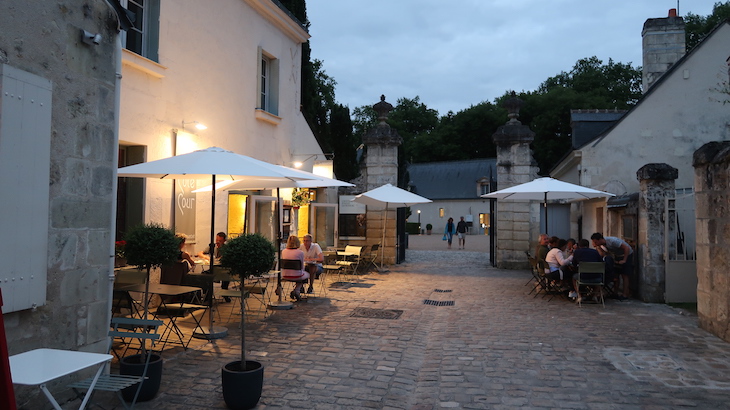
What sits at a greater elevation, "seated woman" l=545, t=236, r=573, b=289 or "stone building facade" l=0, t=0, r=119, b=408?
"stone building facade" l=0, t=0, r=119, b=408

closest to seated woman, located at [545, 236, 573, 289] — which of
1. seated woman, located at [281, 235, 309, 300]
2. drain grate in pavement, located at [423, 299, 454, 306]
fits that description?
drain grate in pavement, located at [423, 299, 454, 306]

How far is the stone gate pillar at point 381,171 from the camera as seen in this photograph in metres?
14.6

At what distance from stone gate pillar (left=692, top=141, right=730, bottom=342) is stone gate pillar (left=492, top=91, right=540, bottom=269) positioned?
6.98 metres

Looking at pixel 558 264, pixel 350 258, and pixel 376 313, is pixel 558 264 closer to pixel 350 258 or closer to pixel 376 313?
pixel 376 313

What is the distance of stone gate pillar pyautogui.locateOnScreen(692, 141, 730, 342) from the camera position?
614 centimetres

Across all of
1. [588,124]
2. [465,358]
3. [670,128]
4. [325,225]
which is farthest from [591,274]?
[588,124]

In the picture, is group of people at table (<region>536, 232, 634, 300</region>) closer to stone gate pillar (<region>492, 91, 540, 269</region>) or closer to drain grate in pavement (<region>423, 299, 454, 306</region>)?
drain grate in pavement (<region>423, 299, 454, 306</region>)

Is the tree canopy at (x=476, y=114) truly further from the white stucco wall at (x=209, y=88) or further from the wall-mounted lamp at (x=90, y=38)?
the wall-mounted lamp at (x=90, y=38)

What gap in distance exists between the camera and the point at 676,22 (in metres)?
15.8

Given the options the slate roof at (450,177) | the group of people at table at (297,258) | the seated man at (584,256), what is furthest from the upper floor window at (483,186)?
the group of people at table at (297,258)

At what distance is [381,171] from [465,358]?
32.3ft

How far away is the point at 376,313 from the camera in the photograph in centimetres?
763

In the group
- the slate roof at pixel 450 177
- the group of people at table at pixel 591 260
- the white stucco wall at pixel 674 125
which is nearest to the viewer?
the group of people at table at pixel 591 260

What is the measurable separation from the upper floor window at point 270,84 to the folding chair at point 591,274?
7.77m
